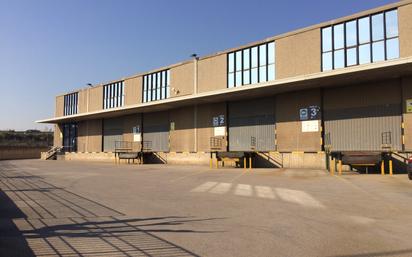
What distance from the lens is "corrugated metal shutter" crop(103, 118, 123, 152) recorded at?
47934 millimetres

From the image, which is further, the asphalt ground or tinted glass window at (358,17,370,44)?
tinted glass window at (358,17,370,44)

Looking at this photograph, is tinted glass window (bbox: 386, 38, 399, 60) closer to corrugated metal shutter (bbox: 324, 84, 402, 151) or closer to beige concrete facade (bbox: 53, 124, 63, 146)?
corrugated metal shutter (bbox: 324, 84, 402, 151)

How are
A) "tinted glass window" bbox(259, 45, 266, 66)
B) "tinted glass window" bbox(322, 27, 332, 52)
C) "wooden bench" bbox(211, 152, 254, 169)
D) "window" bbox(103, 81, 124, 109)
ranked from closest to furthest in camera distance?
"tinted glass window" bbox(322, 27, 332, 52), "wooden bench" bbox(211, 152, 254, 169), "tinted glass window" bbox(259, 45, 266, 66), "window" bbox(103, 81, 124, 109)

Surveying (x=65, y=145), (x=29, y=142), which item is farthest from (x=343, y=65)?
(x=29, y=142)

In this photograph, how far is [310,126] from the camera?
2805cm

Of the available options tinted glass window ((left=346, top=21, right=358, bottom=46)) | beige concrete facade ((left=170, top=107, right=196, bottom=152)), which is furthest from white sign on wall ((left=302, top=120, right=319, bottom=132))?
beige concrete facade ((left=170, top=107, right=196, bottom=152))

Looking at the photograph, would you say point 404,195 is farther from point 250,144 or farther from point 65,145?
point 65,145

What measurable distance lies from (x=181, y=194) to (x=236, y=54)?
21138 millimetres

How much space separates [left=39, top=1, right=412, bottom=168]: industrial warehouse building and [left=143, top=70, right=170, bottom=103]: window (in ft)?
0.34

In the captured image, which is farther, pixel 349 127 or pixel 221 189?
pixel 349 127

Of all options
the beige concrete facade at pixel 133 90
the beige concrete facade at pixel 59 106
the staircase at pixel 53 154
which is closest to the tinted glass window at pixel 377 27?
the beige concrete facade at pixel 133 90

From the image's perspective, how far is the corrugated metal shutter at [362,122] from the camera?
79.5 feet

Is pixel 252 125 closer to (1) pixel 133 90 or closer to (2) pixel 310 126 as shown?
(2) pixel 310 126

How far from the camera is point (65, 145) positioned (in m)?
59.1
